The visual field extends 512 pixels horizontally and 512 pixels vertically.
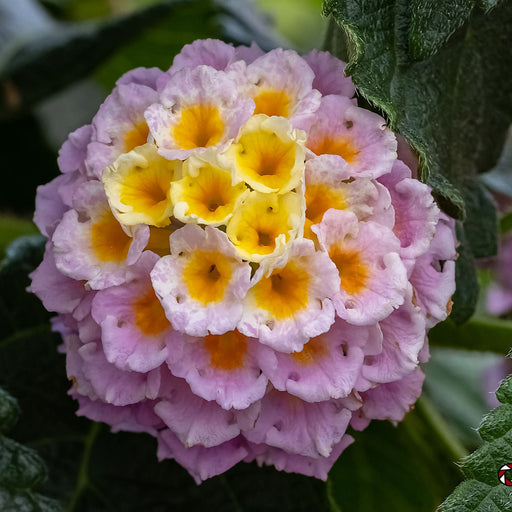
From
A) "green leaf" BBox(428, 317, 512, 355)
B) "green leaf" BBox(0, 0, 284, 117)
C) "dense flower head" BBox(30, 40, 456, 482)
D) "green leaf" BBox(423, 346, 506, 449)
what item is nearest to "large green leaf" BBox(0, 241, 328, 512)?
"dense flower head" BBox(30, 40, 456, 482)

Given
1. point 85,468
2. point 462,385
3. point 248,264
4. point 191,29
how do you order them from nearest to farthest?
point 248,264
point 85,468
point 191,29
point 462,385

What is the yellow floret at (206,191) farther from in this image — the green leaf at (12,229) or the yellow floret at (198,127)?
the green leaf at (12,229)

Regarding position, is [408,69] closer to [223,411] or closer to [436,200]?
[436,200]

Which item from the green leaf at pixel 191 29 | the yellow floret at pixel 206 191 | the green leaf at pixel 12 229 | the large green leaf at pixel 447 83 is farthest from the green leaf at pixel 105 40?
the yellow floret at pixel 206 191

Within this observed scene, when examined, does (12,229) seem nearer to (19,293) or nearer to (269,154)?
(19,293)

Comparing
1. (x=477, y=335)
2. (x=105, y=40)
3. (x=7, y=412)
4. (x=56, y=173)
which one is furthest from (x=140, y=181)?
(x=56, y=173)

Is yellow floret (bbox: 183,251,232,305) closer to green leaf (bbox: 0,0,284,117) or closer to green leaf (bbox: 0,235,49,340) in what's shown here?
green leaf (bbox: 0,235,49,340)
